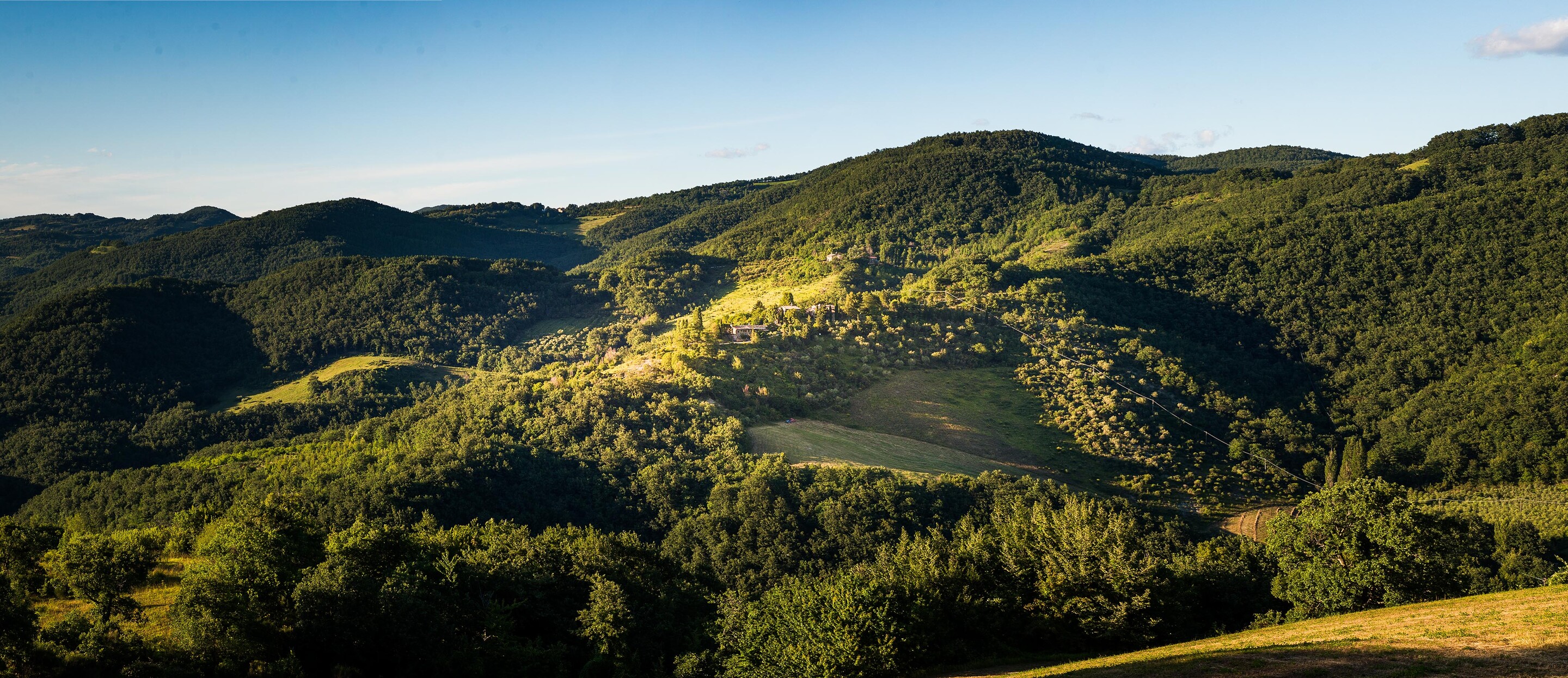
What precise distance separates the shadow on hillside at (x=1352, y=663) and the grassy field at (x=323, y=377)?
15433 centimetres

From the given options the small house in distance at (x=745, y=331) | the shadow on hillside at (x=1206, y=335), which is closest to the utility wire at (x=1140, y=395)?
the shadow on hillside at (x=1206, y=335)

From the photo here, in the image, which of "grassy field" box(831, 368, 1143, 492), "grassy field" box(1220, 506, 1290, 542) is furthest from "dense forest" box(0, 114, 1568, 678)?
"grassy field" box(831, 368, 1143, 492)

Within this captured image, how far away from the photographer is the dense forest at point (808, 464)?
39.5 m

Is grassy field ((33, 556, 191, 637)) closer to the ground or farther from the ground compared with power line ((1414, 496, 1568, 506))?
farther from the ground

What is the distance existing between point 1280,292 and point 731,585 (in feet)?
414

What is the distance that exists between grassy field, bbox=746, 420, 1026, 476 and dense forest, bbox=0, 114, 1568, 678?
3.04 meters

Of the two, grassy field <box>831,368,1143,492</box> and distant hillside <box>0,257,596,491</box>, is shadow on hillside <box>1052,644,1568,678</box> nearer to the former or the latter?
grassy field <box>831,368,1143,492</box>

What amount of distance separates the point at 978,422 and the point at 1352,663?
66.6 meters

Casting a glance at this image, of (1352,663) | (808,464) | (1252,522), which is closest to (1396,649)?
(1352,663)

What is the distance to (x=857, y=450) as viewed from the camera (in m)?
83.4

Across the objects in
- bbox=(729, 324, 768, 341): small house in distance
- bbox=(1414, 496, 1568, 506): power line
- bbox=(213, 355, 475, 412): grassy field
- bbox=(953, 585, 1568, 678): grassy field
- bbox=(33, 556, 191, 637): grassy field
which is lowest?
bbox=(1414, 496, 1568, 506): power line

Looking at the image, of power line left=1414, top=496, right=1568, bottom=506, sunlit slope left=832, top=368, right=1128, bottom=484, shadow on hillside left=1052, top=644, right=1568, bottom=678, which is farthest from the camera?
sunlit slope left=832, top=368, right=1128, bottom=484

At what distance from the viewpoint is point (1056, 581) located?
4200 centimetres

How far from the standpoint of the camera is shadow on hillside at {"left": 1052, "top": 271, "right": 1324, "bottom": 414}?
12281cm
